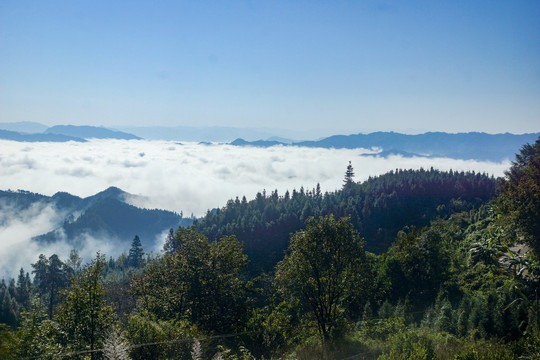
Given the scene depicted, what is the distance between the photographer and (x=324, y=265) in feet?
63.8

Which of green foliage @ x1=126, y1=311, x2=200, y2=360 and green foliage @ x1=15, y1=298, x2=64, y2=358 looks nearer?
green foliage @ x1=126, y1=311, x2=200, y2=360

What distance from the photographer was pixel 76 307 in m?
13.7

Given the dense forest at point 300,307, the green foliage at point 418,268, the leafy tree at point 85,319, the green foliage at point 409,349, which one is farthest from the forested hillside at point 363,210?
the leafy tree at point 85,319

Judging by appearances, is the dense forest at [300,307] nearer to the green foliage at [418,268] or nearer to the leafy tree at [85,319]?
the leafy tree at [85,319]

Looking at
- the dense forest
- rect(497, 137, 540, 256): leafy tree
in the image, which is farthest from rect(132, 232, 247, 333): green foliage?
rect(497, 137, 540, 256): leafy tree

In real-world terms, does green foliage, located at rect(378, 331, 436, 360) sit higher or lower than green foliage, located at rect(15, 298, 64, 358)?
higher

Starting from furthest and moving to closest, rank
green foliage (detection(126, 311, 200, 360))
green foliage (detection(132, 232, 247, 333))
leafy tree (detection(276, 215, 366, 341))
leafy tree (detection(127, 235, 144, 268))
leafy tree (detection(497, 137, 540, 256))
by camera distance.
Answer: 1. leafy tree (detection(127, 235, 144, 268))
2. leafy tree (detection(497, 137, 540, 256))
3. leafy tree (detection(276, 215, 366, 341))
4. green foliage (detection(132, 232, 247, 333))
5. green foliage (detection(126, 311, 200, 360))

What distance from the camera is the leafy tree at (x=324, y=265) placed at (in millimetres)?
19391

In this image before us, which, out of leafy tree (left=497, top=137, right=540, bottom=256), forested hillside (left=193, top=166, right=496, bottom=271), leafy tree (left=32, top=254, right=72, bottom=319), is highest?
leafy tree (left=497, top=137, right=540, bottom=256)

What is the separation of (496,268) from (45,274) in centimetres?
7795

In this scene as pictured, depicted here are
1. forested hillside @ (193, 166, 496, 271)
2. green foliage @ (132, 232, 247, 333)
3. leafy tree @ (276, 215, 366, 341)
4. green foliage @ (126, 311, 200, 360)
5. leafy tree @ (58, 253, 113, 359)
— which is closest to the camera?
green foliage @ (126, 311, 200, 360)

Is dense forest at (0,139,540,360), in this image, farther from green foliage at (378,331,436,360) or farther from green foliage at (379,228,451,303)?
green foliage at (379,228,451,303)

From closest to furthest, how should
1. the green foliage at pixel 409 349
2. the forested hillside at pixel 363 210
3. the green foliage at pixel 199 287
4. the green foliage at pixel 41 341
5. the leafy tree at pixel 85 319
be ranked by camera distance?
the green foliage at pixel 409 349 → the green foliage at pixel 41 341 → the leafy tree at pixel 85 319 → the green foliage at pixel 199 287 → the forested hillside at pixel 363 210

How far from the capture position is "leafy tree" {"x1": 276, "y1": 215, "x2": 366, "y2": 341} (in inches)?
763
